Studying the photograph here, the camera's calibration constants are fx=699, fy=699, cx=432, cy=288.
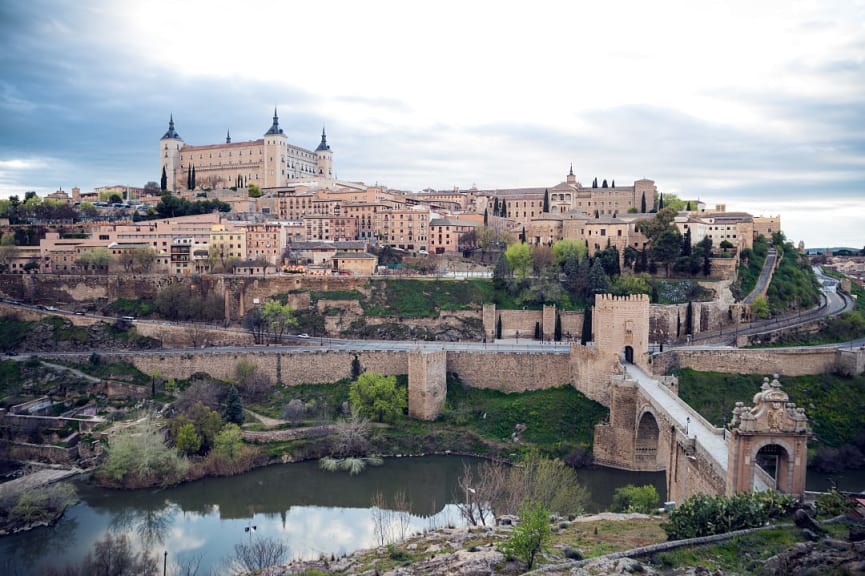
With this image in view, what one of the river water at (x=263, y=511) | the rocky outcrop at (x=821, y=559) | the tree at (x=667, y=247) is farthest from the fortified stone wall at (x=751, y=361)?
the rocky outcrop at (x=821, y=559)

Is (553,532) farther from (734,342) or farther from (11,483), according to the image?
(734,342)

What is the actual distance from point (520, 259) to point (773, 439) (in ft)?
89.0

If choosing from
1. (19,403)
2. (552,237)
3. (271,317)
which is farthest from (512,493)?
(552,237)

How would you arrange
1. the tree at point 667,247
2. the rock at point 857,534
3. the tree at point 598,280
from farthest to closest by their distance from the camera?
the tree at point 667,247 < the tree at point 598,280 < the rock at point 857,534

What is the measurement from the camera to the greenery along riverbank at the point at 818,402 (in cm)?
2492

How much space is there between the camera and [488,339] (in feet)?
114

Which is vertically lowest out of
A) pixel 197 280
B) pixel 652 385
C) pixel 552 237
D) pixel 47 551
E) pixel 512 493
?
pixel 47 551

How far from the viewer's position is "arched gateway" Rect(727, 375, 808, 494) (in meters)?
12.6

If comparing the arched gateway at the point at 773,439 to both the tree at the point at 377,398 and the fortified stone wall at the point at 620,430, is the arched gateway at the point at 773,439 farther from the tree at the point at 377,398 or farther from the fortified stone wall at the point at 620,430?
the tree at the point at 377,398

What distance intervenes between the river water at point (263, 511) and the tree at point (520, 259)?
51.0 feet

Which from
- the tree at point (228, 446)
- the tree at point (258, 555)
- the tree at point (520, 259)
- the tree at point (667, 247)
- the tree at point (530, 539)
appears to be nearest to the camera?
the tree at point (530, 539)

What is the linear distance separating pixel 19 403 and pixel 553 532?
22678 mm

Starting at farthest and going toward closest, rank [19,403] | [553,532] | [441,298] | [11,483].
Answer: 1. [441,298]
2. [19,403]
3. [11,483]
4. [553,532]

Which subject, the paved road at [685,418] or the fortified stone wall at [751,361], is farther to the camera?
the fortified stone wall at [751,361]
